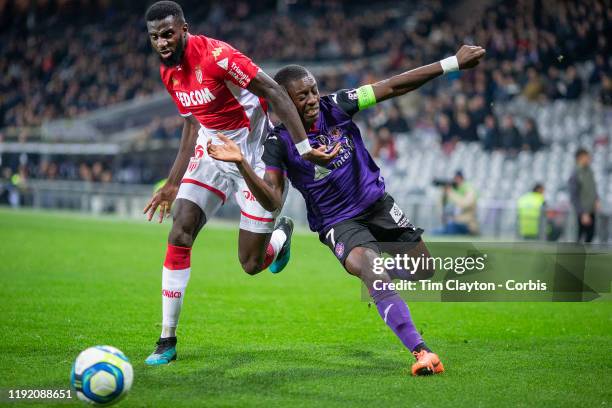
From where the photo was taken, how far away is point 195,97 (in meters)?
7.23

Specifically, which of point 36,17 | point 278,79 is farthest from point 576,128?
point 36,17

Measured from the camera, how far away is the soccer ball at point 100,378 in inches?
207

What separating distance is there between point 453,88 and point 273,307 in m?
18.3

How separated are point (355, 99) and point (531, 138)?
17.1 meters

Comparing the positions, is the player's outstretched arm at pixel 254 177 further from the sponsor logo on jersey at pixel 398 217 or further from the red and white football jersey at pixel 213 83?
the sponsor logo on jersey at pixel 398 217

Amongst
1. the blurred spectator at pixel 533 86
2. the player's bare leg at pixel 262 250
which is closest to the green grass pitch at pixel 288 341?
the player's bare leg at pixel 262 250

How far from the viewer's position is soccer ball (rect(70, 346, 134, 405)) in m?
5.25

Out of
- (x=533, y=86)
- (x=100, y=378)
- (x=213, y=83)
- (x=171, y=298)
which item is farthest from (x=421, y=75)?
(x=533, y=86)

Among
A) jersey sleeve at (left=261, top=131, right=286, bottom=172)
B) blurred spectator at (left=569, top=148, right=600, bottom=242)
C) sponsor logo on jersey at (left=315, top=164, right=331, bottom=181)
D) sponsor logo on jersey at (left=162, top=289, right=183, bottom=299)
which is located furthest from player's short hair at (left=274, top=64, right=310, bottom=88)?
blurred spectator at (left=569, top=148, right=600, bottom=242)

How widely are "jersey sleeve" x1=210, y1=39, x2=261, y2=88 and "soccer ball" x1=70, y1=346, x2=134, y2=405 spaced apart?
2534 mm

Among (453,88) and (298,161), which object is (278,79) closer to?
(298,161)

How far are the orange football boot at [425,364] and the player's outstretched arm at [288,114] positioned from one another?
1.61 metres

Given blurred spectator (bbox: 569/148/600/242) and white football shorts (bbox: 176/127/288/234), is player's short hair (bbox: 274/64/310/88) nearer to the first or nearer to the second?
white football shorts (bbox: 176/127/288/234)

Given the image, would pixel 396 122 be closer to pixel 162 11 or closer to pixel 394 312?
pixel 162 11
